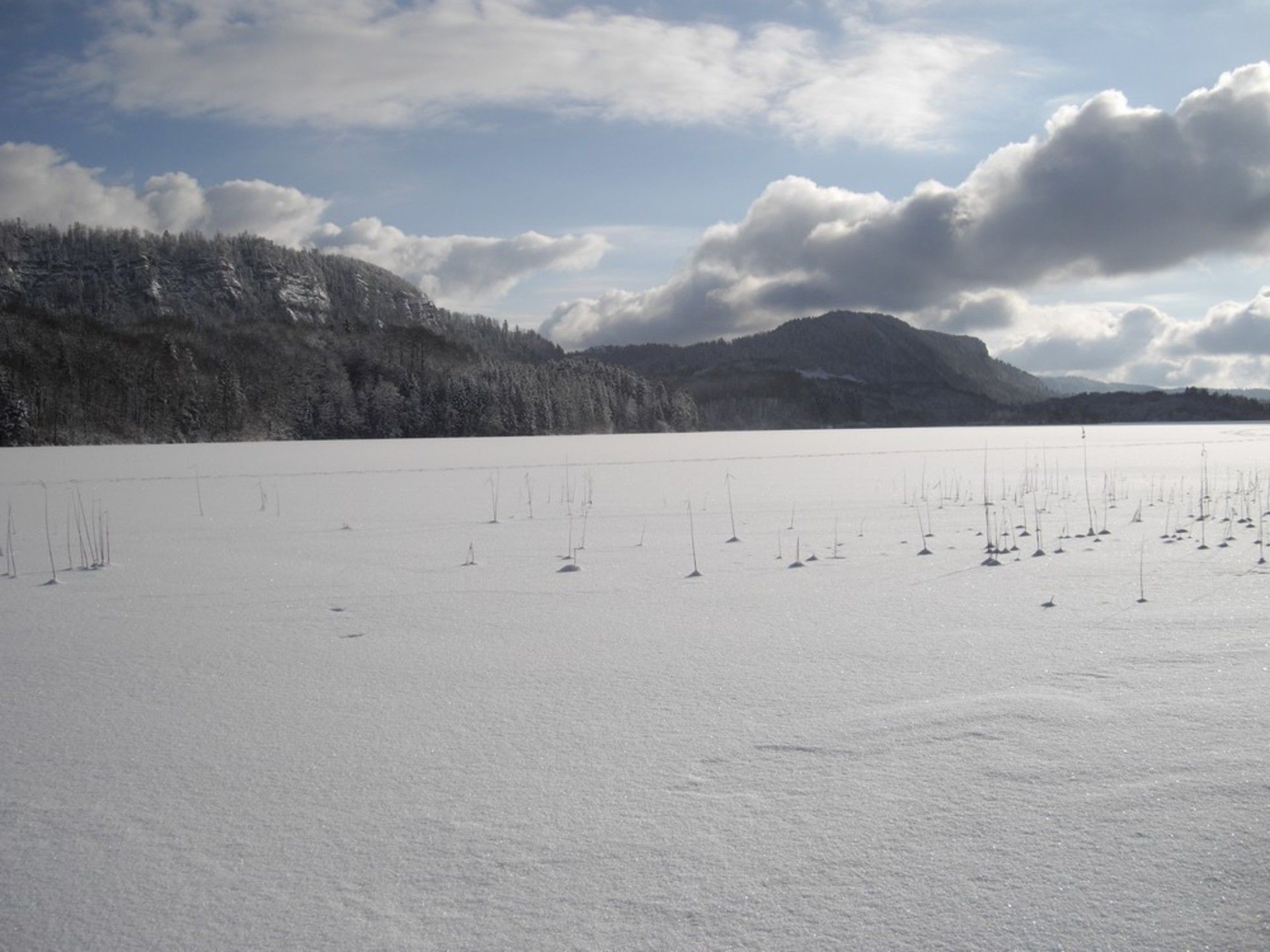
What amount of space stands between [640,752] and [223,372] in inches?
3583

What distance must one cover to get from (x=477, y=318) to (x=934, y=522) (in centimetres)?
18421

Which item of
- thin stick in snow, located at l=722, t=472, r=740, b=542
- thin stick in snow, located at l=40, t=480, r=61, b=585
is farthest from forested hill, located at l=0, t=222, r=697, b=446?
thin stick in snow, located at l=722, t=472, r=740, b=542

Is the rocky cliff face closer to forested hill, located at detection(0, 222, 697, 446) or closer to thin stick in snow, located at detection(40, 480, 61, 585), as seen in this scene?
forested hill, located at detection(0, 222, 697, 446)

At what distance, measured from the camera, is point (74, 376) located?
3031 inches

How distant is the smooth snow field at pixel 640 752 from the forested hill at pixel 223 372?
70.5 metres

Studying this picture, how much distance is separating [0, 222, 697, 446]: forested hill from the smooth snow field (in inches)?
2776

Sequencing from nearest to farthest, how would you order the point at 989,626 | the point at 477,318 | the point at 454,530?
the point at 989,626
the point at 454,530
the point at 477,318

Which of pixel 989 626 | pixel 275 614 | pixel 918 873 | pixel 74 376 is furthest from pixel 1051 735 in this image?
pixel 74 376

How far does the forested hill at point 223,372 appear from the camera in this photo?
7612cm

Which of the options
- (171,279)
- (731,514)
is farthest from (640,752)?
(171,279)

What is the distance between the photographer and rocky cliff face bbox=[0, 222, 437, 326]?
481 ft

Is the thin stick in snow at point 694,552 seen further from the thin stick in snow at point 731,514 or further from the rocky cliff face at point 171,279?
the rocky cliff face at point 171,279

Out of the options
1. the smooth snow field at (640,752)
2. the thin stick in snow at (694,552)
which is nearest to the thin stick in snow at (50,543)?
the smooth snow field at (640,752)

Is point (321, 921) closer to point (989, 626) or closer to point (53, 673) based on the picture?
point (53, 673)
